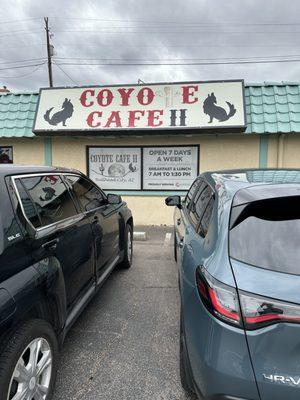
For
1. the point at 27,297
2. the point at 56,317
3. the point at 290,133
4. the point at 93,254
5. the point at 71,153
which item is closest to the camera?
the point at 27,297

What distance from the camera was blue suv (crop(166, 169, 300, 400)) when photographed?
169 cm

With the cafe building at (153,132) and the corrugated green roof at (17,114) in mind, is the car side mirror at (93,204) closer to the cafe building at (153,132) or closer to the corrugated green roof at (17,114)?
the cafe building at (153,132)

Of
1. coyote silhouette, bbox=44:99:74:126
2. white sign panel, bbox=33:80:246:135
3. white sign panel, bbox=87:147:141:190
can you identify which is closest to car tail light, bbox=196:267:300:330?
white sign panel, bbox=33:80:246:135

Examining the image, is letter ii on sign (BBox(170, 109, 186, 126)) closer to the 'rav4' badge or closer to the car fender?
the car fender

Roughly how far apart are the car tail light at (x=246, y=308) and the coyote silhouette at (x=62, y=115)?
735 centimetres

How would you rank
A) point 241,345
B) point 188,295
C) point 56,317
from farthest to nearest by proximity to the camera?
point 56,317 → point 188,295 → point 241,345

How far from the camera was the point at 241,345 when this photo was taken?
1746 millimetres

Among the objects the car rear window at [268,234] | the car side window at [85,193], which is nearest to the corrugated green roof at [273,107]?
the car side window at [85,193]

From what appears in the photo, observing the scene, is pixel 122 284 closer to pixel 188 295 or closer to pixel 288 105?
pixel 188 295

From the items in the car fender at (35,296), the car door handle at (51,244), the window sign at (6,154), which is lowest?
the car fender at (35,296)

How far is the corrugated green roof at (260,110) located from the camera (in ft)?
25.5

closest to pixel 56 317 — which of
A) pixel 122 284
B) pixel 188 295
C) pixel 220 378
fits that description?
pixel 188 295

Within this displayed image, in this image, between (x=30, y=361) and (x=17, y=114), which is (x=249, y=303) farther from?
(x=17, y=114)

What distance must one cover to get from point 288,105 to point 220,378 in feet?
24.5
